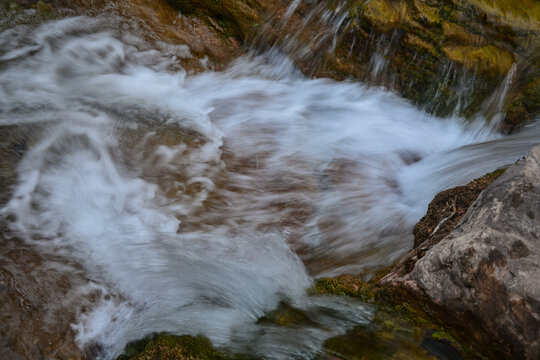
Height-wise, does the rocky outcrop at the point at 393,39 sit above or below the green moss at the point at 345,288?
above

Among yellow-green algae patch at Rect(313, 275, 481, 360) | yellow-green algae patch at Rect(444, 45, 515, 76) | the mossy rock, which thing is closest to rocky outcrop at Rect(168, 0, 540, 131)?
yellow-green algae patch at Rect(444, 45, 515, 76)

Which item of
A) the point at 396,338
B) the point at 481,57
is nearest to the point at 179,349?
the point at 396,338

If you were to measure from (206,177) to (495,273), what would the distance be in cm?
302

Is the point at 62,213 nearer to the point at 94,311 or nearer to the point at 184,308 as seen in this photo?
the point at 94,311

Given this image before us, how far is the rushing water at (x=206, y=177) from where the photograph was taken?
363 cm

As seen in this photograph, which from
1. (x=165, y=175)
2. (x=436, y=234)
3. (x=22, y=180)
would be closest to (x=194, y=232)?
(x=165, y=175)

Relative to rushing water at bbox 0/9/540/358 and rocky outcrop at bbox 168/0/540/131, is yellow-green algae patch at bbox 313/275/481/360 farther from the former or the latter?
rocky outcrop at bbox 168/0/540/131

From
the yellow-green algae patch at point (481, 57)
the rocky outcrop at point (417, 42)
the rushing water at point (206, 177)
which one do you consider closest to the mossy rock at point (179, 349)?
the rushing water at point (206, 177)

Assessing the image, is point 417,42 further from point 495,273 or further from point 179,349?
point 179,349

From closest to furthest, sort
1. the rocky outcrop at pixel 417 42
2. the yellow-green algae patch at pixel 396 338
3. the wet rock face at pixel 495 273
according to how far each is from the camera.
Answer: the wet rock face at pixel 495 273, the yellow-green algae patch at pixel 396 338, the rocky outcrop at pixel 417 42

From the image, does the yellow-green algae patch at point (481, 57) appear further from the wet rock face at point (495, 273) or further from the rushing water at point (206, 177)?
the wet rock face at point (495, 273)

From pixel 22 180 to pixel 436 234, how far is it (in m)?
3.97

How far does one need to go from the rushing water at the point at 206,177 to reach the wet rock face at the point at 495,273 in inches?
24.7

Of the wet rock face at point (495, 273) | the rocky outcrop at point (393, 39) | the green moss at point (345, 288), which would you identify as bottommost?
the green moss at point (345, 288)
